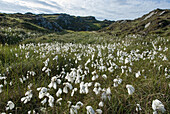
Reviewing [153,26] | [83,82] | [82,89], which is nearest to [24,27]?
[83,82]

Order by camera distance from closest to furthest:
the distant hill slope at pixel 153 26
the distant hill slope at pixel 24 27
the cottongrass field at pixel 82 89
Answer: the cottongrass field at pixel 82 89
the distant hill slope at pixel 24 27
the distant hill slope at pixel 153 26

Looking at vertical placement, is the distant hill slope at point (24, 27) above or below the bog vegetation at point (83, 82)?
above

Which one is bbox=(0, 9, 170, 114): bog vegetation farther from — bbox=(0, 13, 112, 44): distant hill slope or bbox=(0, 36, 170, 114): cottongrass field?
bbox=(0, 13, 112, 44): distant hill slope

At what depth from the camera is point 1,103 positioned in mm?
2633

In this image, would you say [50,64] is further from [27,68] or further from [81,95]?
[81,95]

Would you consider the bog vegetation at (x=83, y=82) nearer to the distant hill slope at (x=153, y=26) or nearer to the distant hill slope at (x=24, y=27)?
the distant hill slope at (x=24, y=27)

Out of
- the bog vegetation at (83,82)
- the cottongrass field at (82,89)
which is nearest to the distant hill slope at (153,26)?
the bog vegetation at (83,82)

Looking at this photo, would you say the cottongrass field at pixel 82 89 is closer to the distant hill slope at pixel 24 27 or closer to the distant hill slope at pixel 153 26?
the distant hill slope at pixel 24 27

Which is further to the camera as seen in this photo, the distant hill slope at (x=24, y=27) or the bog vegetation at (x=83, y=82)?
the distant hill slope at (x=24, y=27)

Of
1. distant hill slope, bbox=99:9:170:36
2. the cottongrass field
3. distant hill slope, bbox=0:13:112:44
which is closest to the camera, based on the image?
the cottongrass field

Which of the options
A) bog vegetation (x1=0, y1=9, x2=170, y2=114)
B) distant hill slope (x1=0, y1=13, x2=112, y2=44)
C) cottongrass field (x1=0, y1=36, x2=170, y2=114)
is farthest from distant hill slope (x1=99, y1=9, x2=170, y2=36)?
distant hill slope (x1=0, y1=13, x2=112, y2=44)

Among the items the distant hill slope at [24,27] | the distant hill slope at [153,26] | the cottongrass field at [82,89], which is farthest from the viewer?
the distant hill slope at [153,26]

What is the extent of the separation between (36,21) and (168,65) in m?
58.4

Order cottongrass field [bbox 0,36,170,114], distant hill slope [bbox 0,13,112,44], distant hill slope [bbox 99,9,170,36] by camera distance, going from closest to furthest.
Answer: cottongrass field [bbox 0,36,170,114] < distant hill slope [bbox 0,13,112,44] < distant hill slope [bbox 99,9,170,36]
